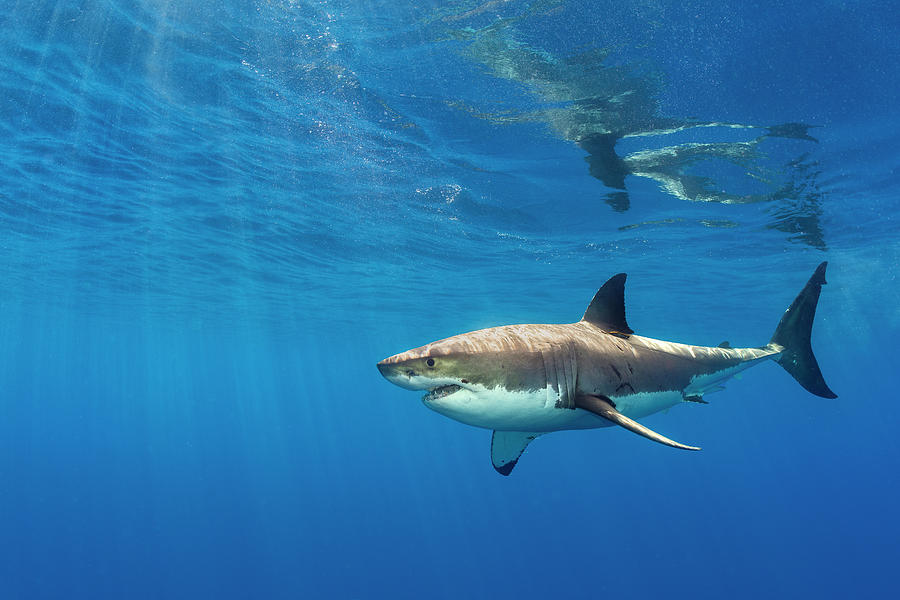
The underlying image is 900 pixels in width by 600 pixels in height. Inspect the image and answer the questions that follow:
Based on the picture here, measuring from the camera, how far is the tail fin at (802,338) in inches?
262

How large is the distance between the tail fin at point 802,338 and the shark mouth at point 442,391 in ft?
19.5

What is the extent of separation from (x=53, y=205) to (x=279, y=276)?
10631 millimetres

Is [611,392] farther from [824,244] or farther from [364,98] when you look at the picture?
[824,244]

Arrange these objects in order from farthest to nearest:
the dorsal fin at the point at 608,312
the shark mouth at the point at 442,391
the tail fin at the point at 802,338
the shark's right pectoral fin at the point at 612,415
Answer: the tail fin at the point at 802,338 < the dorsal fin at the point at 608,312 < the shark mouth at the point at 442,391 < the shark's right pectoral fin at the point at 612,415

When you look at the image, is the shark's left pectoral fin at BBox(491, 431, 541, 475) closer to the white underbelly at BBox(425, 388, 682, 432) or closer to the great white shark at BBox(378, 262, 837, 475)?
the great white shark at BBox(378, 262, 837, 475)

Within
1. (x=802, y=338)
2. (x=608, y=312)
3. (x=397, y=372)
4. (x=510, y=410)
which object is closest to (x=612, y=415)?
(x=510, y=410)

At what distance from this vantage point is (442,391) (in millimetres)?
3059

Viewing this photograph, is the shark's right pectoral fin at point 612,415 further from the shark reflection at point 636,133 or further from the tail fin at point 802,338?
the shark reflection at point 636,133

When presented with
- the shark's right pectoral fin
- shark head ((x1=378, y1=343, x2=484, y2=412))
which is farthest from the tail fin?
shark head ((x1=378, y1=343, x2=484, y2=412))

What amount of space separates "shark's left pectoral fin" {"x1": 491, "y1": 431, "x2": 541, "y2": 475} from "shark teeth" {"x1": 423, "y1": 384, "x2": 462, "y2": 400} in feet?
6.30

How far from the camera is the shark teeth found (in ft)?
9.95

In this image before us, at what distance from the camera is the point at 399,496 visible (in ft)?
192

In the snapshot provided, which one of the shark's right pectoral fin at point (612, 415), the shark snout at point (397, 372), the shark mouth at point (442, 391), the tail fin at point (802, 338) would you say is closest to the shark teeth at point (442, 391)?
the shark mouth at point (442, 391)

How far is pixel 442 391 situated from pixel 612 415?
1.19m
